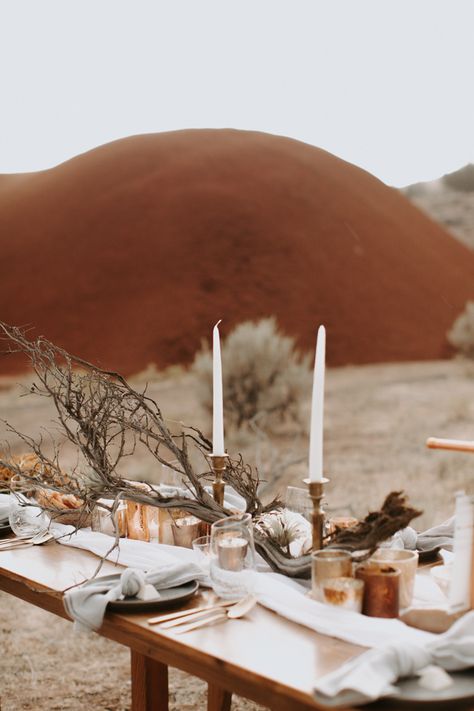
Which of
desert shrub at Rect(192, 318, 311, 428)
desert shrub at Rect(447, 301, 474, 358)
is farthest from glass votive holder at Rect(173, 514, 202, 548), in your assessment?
desert shrub at Rect(447, 301, 474, 358)

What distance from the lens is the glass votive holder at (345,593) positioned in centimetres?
102

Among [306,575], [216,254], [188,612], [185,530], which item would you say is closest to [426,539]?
[306,575]

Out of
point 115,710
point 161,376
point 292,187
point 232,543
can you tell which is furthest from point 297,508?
point 292,187

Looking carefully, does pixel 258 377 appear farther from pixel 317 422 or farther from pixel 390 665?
pixel 390 665

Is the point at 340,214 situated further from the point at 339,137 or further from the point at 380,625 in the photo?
the point at 380,625

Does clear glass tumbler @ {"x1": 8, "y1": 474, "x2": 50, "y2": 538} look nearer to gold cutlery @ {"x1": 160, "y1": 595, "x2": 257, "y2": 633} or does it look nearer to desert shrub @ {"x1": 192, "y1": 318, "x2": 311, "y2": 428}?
gold cutlery @ {"x1": 160, "y1": 595, "x2": 257, "y2": 633}

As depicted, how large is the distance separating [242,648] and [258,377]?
580 centimetres

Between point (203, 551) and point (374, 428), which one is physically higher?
point (203, 551)

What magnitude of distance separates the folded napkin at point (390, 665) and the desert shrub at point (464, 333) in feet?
23.4

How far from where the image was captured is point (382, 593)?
1.02 m

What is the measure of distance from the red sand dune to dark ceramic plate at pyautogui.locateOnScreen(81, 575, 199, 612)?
218 inches

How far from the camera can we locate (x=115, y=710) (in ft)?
7.82

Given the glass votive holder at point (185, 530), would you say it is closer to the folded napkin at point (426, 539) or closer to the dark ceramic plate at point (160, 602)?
the dark ceramic plate at point (160, 602)

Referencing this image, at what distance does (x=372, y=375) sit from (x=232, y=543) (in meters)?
6.76
